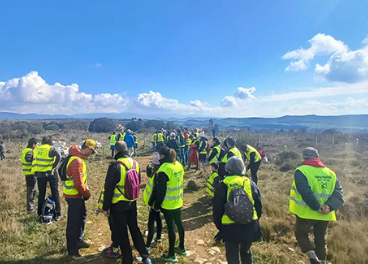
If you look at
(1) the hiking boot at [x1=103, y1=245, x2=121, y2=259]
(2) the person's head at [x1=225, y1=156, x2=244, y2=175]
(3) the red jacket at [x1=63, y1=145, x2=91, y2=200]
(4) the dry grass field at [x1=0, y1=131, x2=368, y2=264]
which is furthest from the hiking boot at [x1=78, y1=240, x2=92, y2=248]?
(2) the person's head at [x1=225, y1=156, x2=244, y2=175]

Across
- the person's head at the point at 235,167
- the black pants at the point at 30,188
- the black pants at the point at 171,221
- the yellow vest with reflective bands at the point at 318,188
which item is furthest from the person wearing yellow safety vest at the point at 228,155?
the black pants at the point at 30,188

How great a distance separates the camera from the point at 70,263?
3.63 meters

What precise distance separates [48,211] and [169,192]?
10.9 feet

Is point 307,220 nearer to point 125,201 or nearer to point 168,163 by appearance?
point 168,163

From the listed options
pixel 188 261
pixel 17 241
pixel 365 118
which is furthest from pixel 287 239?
pixel 365 118

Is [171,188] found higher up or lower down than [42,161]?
lower down

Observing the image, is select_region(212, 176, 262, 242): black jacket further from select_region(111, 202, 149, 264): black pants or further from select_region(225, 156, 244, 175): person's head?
select_region(111, 202, 149, 264): black pants

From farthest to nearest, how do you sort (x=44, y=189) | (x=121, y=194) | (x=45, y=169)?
(x=44, y=189), (x=45, y=169), (x=121, y=194)

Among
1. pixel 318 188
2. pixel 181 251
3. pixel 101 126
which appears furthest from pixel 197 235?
pixel 101 126

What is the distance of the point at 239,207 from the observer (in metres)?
2.73

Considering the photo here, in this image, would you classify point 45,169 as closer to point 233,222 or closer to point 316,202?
point 233,222

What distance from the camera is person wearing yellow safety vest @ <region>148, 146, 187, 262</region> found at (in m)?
3.67

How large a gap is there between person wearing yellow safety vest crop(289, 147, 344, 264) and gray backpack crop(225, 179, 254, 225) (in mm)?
1124

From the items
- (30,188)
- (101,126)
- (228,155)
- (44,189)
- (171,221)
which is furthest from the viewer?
(101,126)
